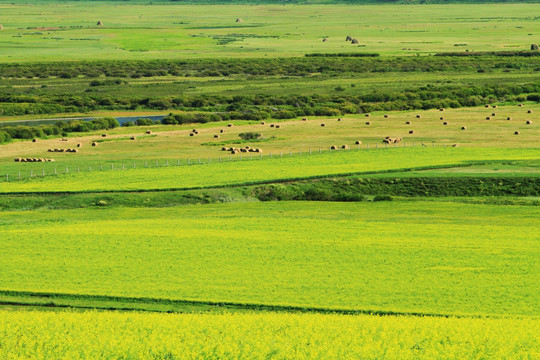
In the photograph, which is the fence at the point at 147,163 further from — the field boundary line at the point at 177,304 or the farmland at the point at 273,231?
the field boundary line at the point at 177,304

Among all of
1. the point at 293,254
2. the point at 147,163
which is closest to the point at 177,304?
the point at 293,254

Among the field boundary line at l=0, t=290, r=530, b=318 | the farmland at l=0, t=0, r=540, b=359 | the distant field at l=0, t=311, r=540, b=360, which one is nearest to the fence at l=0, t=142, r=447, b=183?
the farmland at l=0, t=0, r=540, b=359

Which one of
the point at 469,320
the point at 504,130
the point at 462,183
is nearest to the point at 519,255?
the point at 469,320

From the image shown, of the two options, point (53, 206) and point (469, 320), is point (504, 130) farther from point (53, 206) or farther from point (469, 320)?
point (469, 320)

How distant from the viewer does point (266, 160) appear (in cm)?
8119

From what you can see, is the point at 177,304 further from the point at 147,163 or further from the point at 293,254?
the point at 147,163

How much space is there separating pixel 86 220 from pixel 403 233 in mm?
20055

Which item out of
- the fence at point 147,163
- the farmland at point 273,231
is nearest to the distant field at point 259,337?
the farmland at point 273,231

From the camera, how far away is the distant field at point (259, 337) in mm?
28812

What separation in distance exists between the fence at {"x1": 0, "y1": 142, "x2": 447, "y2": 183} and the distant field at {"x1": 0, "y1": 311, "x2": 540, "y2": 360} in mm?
41347

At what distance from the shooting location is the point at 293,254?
1903 inches

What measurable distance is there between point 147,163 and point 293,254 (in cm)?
3510

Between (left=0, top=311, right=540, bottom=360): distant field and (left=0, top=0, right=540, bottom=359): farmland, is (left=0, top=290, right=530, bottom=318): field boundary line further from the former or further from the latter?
(left=0, top=311, right=540, bottom=360): distant field

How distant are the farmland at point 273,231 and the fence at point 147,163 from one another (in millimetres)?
319
